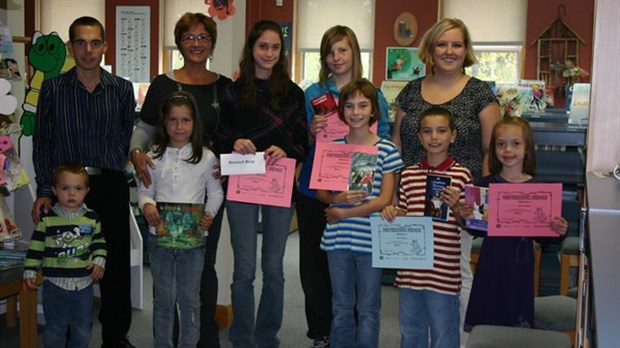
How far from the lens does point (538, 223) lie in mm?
2424

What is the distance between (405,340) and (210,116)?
1.17 metres

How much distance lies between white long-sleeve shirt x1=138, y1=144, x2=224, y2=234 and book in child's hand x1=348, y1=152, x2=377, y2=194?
1.88 feet

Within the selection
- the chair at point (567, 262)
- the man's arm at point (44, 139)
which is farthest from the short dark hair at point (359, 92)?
the chair at point (567, 262)

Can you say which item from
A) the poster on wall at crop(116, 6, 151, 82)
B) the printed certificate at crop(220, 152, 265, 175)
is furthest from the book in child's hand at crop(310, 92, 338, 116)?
the poster on wall at crop(116, 6, 151, 82)

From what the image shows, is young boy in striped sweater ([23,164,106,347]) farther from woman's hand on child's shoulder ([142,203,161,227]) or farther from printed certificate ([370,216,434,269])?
printed certificate ([370,216,434,269])

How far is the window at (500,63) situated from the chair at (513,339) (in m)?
8.43

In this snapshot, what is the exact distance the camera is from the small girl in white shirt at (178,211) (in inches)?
110

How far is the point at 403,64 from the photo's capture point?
10.4 meters

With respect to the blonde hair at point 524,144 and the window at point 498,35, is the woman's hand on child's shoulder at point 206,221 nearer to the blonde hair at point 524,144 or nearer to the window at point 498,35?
the blonde hair at point 524,144

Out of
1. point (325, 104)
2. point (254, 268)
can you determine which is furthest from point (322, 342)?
point (325, 104)

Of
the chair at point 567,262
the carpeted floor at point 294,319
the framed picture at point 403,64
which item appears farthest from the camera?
the framed picture at point 403,64

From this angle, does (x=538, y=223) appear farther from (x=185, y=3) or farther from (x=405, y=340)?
(x=185, y=3)

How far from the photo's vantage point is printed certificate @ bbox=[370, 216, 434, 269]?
8.41 ft

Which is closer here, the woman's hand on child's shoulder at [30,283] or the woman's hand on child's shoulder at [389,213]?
the woman's hand on child's shoulder at [389,213]
